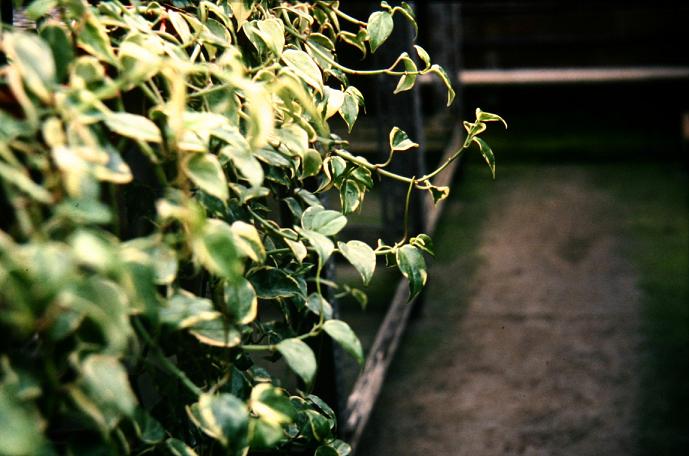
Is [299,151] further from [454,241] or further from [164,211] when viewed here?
[454,241]

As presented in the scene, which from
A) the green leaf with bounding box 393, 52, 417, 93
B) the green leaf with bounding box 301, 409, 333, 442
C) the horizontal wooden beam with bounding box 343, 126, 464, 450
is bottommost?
the horizontal wooden beam with bounding box 343, 126, 464, 450

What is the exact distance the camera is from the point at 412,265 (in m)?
1.04

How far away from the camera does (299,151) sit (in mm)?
930

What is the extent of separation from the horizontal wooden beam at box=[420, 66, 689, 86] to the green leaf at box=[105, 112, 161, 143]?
3.69 metres

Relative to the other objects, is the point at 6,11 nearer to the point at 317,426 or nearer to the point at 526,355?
the point at 317,426

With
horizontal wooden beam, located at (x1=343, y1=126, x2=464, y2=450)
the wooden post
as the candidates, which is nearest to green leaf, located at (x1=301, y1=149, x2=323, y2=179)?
the wooden post

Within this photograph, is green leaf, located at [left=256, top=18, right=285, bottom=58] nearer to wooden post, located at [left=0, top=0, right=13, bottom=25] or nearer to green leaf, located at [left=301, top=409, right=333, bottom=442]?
wooden post, located at [left=0, top=0, right=13, bottom=25]

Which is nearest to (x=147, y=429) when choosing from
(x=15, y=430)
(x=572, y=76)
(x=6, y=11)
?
(x=15, y=430)

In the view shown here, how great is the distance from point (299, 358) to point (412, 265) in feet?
0.81

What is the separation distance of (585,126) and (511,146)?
619mm

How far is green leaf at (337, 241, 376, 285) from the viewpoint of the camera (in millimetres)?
1023

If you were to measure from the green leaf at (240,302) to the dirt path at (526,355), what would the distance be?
4.33 feet

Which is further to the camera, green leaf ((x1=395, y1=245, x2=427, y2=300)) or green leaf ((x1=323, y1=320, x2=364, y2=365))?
green leaf ((x1=395, y1=245, x2=427, y2=300))

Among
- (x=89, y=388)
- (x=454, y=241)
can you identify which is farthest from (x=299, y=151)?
(x=454, y=241)
